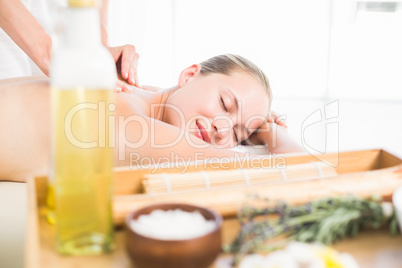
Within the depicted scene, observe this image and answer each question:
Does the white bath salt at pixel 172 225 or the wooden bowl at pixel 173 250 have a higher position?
the white bath salt at pixel 172 225

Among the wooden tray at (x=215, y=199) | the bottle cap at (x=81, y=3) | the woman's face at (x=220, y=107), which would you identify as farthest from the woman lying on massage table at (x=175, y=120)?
the bottle cap at (x=81, y=3)

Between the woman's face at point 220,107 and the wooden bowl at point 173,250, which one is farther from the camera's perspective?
the woman's face at point 220,107

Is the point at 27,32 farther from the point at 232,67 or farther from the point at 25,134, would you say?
the point at 232,67

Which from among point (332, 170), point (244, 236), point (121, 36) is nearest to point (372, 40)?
point (121, 36)

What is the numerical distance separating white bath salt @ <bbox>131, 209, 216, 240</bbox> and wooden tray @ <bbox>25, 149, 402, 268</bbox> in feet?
0.23

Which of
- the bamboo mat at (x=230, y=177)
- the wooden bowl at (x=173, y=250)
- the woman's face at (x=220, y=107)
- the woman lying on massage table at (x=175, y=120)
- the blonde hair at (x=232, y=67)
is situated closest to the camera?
the wooden bowl at (x=173, y=250)

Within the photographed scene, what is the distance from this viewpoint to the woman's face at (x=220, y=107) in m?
1.69

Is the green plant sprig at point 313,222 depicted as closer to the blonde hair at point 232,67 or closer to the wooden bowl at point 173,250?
the wooden bowl at point 173,250

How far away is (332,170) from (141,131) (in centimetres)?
54

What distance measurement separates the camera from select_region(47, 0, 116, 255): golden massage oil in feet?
2.17

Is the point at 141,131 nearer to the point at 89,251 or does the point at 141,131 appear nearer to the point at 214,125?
the point at 214,125

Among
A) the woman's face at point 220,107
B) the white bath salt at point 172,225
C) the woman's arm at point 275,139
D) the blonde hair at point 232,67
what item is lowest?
the woman's arm at point 275,139

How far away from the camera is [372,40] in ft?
21.1

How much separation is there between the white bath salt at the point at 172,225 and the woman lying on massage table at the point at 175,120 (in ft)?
1.83
